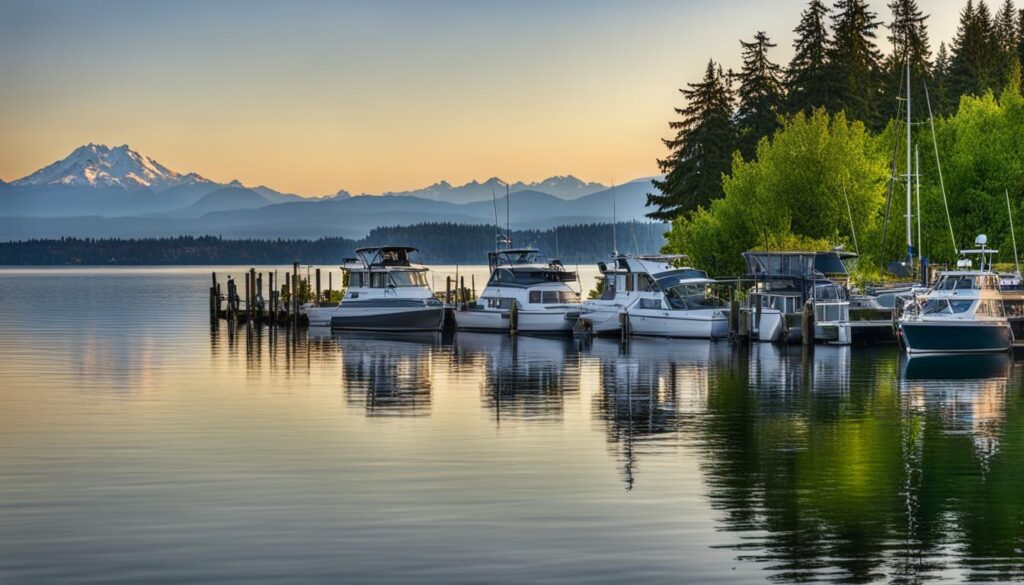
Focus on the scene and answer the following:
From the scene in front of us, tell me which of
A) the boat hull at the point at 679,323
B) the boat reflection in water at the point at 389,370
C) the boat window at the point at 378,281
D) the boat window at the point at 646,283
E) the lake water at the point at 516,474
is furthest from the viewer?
the boat window at the point at 378,281

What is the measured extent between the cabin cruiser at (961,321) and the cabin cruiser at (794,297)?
644cm

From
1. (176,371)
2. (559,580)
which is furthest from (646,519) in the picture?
(176,371)

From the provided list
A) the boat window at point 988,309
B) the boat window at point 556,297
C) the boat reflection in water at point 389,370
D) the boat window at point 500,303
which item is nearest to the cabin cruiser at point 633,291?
the boat window at point 556,297

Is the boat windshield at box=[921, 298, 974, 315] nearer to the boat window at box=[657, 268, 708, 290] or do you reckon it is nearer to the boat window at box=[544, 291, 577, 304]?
the boat window at box=[657, 268, 708, 290]

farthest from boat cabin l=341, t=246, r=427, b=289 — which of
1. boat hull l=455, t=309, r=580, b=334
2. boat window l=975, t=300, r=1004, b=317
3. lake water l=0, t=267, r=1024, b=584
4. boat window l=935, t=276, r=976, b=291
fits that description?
boat window l=975, t=300, r=1004, b=317

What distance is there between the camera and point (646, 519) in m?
22.7

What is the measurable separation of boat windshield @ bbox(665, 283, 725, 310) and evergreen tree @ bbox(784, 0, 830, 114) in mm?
34723

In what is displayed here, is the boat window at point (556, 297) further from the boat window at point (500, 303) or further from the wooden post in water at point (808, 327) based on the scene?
the wooden post in water at point (808, 327)

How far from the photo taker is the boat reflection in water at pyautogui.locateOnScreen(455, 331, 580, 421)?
129 feet

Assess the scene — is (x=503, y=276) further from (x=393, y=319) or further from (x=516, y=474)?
(x=516, y=474)

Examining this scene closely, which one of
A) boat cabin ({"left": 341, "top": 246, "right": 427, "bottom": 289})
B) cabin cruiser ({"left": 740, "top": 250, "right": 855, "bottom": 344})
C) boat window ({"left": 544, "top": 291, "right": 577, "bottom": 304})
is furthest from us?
boat cabin ({"left": 341, "top": 246, "right": 427, "bottom": 289})

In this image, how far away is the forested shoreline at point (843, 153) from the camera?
78438 mm

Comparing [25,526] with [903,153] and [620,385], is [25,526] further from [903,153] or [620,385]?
[903,153]

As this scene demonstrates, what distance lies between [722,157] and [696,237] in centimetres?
1653
